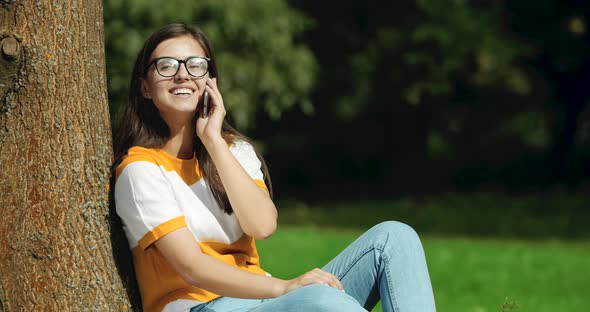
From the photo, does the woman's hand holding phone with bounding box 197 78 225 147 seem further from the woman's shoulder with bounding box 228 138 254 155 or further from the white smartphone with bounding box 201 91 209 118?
the woman's shoulder with bounding box 228 138 254 155

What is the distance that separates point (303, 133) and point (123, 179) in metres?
18.8

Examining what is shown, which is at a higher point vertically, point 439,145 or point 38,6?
point 38,6

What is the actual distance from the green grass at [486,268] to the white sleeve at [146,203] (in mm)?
3699

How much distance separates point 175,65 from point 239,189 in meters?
0.58

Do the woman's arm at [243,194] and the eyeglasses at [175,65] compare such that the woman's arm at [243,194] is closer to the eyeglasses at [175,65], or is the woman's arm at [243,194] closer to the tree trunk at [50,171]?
the eyeglasses at [175,65]

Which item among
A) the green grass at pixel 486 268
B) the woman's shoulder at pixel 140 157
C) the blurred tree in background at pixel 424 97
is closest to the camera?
the woman's shoulder at pixel 140 157

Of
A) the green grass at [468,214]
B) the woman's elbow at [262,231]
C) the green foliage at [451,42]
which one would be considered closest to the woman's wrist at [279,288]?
the woman's elbow at [262,231]

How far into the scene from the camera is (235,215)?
340 cm

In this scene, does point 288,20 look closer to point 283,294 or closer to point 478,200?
point 478,200

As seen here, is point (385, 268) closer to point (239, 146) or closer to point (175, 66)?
point (239, 146)

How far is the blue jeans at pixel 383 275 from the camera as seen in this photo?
3.32 m

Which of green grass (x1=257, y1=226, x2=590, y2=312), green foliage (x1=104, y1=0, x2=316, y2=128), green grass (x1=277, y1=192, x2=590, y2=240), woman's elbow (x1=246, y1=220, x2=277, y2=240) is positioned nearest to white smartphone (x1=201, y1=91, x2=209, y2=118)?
woman's elbow (x1=246, y1=220, x2=277, y2=240)

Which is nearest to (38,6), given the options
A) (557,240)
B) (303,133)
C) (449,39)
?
(557,240)

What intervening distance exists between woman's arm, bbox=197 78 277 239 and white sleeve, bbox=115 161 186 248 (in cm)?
23
